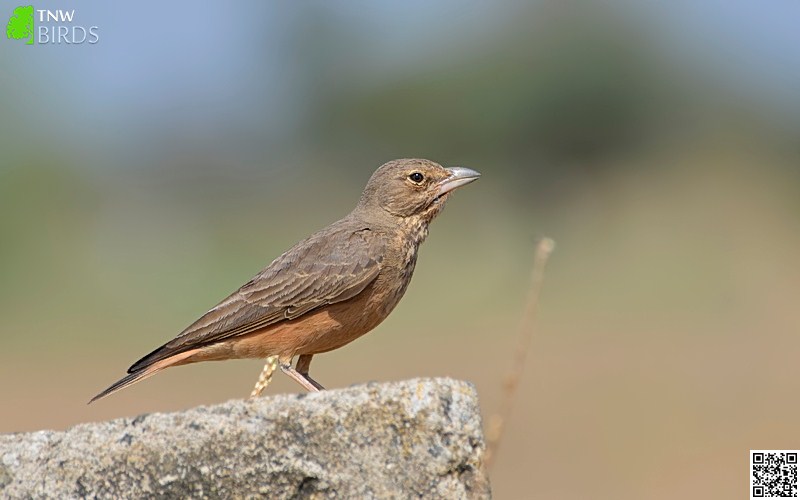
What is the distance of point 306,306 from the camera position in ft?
21.6

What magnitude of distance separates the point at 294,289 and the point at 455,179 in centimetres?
114

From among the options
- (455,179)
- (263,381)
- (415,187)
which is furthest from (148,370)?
(455,179)

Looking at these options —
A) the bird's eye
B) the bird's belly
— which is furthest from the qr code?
the bird's eye

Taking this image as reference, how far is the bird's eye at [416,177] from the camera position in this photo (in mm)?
7188

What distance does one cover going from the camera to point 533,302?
420cm

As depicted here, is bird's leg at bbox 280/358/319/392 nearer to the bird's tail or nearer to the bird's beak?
the bird's tail

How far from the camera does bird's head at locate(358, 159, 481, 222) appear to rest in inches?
282

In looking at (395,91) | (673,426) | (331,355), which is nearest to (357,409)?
(673,426)

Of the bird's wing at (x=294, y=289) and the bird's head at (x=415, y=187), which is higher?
the bird's head at (x=415, y=187)

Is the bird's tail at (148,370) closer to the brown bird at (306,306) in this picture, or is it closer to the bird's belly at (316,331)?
the brown bird at (306,306)

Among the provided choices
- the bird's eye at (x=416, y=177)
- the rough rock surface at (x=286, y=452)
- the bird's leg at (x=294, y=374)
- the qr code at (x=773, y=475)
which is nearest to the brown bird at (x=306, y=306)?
the bird's leg at (x=294, y=374)

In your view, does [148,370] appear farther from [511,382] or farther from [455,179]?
→ [511,382]

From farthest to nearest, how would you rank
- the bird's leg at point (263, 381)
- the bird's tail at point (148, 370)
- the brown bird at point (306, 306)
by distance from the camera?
1. the brown bird at point (306, 306)
2. the bird's tail at point (148, 370)
3. the bird's leg at point (263, 381)

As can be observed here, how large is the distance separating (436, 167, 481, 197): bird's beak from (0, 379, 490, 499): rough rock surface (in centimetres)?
356
